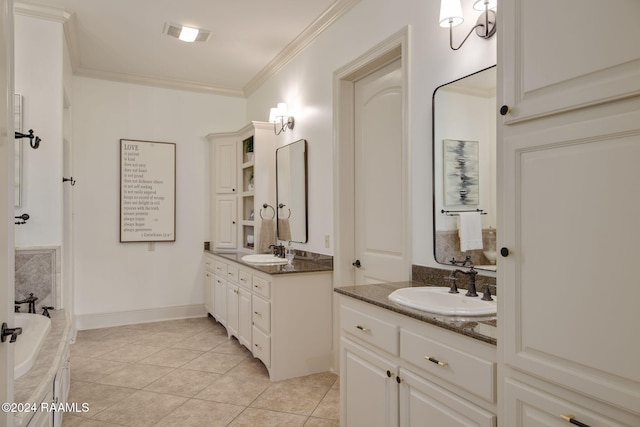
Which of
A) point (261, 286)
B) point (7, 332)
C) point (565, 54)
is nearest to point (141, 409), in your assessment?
point (261, 286)

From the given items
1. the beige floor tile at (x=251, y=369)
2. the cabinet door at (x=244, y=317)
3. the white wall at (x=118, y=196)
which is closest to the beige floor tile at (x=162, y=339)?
the white wall at (x=118, y=196)

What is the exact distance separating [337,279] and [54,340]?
1.82 metres

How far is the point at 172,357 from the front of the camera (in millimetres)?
3598

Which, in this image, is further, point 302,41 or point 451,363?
point 302,41

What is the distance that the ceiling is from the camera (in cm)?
321

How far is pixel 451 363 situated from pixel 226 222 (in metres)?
3.80

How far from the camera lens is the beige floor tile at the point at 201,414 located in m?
2.46

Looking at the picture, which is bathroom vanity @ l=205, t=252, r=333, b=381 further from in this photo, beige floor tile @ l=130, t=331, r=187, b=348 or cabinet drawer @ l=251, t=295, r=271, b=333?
beige floor tile @ l=130, t=331, r=187, b=348

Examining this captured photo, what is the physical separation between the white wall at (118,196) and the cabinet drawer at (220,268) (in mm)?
639

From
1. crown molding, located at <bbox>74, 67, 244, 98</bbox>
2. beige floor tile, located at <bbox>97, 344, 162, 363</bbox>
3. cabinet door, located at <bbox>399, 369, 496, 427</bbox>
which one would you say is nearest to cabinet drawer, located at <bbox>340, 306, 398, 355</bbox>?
cabinet door, located at <bbox>399, 369, 496, 427</bbox>

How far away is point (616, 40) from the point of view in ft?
3.28

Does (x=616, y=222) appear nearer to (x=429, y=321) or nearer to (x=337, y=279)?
(x=429, y=321)

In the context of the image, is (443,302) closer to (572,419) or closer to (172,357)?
(572,419)

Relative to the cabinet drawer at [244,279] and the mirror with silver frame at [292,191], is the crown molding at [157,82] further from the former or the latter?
the cabinet drawer at [244,279]
